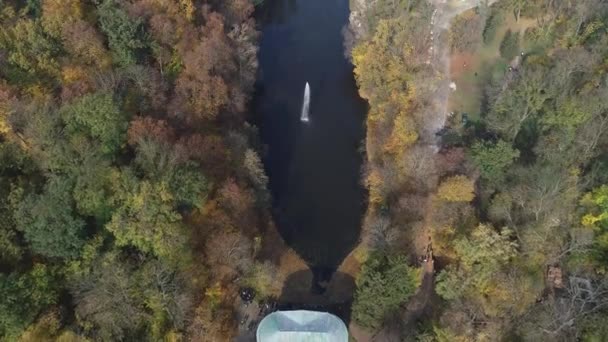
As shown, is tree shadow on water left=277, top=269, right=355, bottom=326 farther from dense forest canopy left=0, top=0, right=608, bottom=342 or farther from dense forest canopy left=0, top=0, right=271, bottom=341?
dense forest canopy left=0, top=0, right=271, bottom=341

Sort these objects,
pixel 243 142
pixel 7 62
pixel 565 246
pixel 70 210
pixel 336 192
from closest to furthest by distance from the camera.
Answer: pixel 70 210, pixel 565 246, pixel 7 62, pixel 243 142, pixel 336 192

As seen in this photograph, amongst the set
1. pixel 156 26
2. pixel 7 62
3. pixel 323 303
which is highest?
pixel 156 26

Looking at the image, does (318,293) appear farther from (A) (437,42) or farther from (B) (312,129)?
(A) (437,42)

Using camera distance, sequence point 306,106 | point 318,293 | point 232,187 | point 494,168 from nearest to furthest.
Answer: point 232,187, point 494,168, point 318,293, point 306,106

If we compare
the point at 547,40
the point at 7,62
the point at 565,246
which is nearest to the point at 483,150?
the point at 565,246

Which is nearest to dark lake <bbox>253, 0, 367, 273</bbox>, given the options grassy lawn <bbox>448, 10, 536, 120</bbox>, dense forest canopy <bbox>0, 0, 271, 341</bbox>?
dense forest canopy <bbox>0, 0, 271, 341</bbox>

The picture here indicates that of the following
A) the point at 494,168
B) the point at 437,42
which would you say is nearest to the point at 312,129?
the point at 437,42

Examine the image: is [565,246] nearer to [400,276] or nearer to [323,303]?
[400,276]
